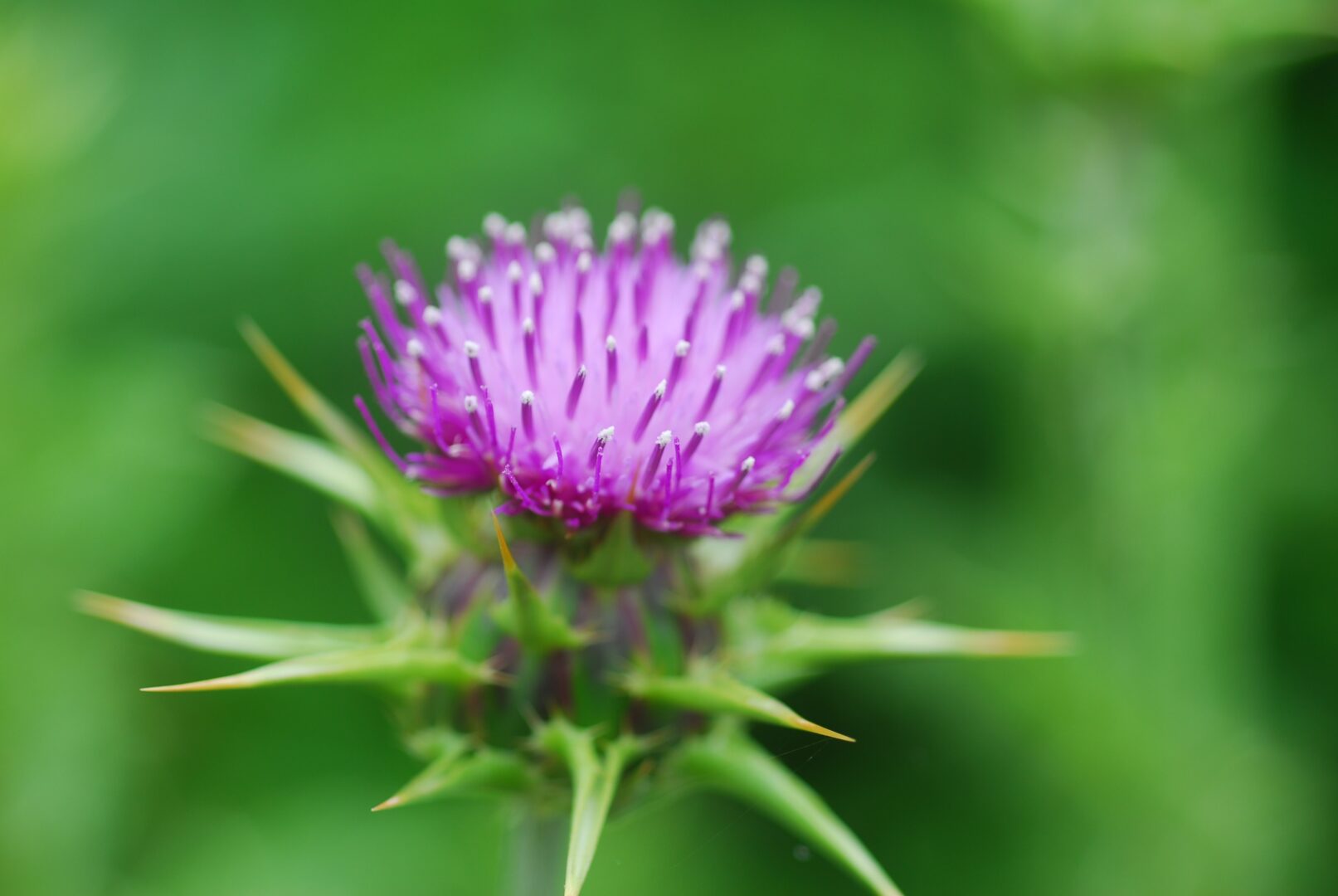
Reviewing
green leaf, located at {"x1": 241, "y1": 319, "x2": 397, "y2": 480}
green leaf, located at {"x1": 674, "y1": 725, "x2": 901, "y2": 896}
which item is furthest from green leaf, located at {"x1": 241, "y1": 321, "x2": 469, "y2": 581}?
green leaf, located at {"x1": 674, "y1": 725, "x2": 901, "y2": 896}

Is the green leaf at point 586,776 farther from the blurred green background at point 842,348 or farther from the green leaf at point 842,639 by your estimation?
the blurred green background at point 842,348

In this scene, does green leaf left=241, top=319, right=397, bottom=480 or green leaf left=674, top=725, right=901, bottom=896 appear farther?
green leaf left=241, top=319, right=397, bottom=480

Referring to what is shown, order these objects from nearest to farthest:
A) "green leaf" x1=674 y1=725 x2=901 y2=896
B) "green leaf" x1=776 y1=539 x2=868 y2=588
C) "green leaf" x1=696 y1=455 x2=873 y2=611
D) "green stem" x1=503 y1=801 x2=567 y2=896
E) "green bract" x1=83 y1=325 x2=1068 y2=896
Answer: "green leaf" x1=674 y1=725 x2=901 y2=896 < "green bract" x1=83 y1=325 x2=1068 y2=896 < "green leaf" x1=696 y1=455 x2=873 y2=611 < "green stem" x1=503 y1=801 x2=567 y2=896 < "green leaf" x1=776 y1=539 x2=868 y2=588

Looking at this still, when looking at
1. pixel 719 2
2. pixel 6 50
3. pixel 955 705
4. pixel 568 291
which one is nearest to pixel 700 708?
pixel 568 291

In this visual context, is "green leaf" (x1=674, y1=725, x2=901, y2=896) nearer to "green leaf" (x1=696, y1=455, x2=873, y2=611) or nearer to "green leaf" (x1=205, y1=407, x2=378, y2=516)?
"green leaf" (x1=696, y1=455, x2=873, y2=611)

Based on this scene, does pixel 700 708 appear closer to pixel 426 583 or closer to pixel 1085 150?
pixel 426 583

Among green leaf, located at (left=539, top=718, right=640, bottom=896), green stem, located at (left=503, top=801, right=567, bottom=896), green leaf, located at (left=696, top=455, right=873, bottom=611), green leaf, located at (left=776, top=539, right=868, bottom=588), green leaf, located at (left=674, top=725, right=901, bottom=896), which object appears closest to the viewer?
green leaf, located at (left=539, top=718, right=640, bottom=896)

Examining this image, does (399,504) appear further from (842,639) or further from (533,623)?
(842,639)

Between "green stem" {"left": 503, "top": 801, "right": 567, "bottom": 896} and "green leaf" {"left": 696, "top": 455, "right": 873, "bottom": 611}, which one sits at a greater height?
"green leaf" {"left": 696, "top": 455, "right": 873, "bottom": 611}
